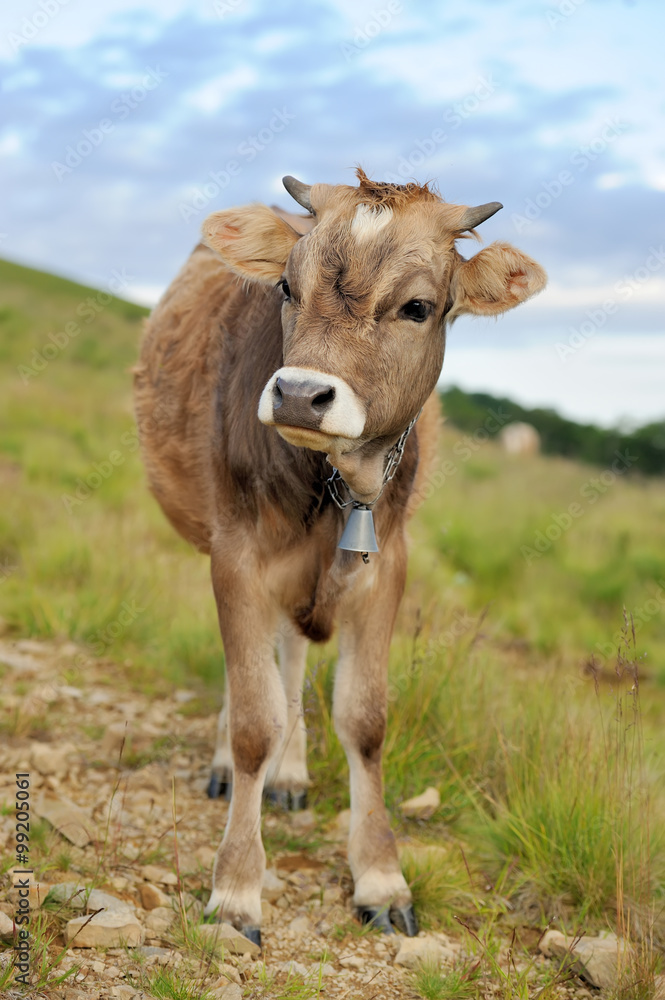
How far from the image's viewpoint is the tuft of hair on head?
2.86 meters

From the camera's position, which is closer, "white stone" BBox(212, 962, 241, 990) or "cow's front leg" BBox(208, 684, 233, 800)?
"white stone" BBox(212, 962, 241, 990)

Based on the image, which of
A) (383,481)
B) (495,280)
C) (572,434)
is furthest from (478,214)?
(572,434)

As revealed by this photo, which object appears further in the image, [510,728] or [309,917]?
[510,728]

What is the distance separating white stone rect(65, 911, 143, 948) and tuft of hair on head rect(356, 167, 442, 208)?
92.6 inches

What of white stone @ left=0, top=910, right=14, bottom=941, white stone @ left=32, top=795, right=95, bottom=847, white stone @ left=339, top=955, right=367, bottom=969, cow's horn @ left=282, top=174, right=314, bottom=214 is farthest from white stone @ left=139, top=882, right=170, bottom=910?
cow's horn @ left=282, top=174, right=314, bottom=214

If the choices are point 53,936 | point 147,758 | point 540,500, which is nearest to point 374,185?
point 53,936

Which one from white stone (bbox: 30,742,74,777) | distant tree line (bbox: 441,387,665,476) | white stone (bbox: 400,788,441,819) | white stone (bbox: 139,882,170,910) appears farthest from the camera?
distant tree line (bbox: 441,387,665,476)

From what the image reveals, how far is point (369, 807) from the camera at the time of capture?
338 cm

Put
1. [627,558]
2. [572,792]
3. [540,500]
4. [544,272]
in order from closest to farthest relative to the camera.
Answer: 1. [544,272]
2. [572,792]
3. [627,558]
4. [540,500]

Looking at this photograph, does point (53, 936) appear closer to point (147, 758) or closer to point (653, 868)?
point (147, 758)

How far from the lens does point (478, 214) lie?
9.64 feet

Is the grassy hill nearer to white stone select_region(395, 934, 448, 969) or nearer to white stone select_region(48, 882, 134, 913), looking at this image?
white stone select_region(395, 934, 448, 969)

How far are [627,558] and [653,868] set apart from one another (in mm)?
6627

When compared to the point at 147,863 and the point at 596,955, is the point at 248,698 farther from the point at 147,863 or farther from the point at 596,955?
the point at 596,955
